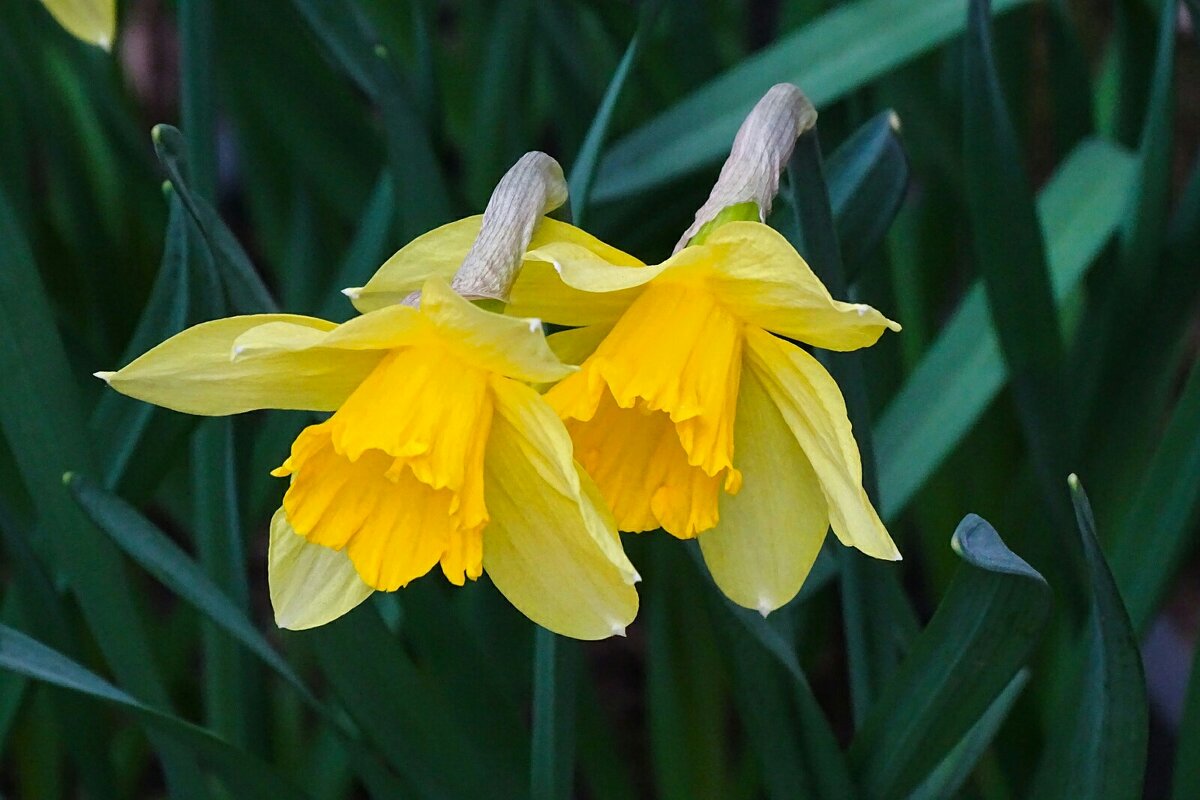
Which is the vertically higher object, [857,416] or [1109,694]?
[857,416]

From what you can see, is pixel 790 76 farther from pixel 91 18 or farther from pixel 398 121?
pixel 91 18

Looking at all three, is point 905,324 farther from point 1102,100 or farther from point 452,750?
point 452,750

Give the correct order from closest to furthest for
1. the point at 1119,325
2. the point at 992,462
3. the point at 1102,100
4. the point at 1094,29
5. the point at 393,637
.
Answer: the point at 393,637, the point at 1119,325, the point at 992,462, the point at 1102,100, the point at 1094,29

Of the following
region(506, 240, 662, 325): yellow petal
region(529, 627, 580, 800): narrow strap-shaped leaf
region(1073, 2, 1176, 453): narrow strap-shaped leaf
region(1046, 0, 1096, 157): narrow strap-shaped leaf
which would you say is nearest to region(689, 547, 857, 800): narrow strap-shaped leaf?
region(529, 627, 580, 800): narrow strap-shaped leaf

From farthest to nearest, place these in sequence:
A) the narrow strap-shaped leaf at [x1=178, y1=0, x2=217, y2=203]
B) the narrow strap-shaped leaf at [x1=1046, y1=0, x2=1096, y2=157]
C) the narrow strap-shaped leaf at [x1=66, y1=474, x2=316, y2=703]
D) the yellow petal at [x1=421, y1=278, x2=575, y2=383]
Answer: the narrow strap-shaped leaf at [x1=1046, y1=0, x2=1096, y2=157]
the narrow strap-shaped leaf at [x1=178, y1=0, x2=217, y2=203]
the narrow strap-shaped leaf at [x1=66, y1=474, x2=316, y2=703]
the yellow petal at [x1=421, y1=278, x2=575, y2=383]

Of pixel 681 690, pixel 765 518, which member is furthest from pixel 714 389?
pixel 681 690

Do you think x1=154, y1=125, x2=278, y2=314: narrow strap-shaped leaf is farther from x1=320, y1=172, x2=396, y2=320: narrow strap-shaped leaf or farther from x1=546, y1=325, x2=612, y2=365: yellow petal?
x1=320, y1=172, x2=396, y2=320: narrow strap-shaped leaf

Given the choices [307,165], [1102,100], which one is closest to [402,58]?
[307,165]
